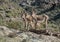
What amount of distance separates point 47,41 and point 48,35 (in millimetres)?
2116

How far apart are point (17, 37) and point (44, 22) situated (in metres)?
9.03

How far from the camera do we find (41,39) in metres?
15.9

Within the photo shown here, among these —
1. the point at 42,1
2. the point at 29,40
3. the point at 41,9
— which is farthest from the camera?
the point at 42,1

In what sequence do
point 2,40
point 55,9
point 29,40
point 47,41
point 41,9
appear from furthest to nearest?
1. point 41,9
2. point 55,9
3. point 47,41
4. point 29,40
5. point 2,40

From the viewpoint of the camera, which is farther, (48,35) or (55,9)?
(55,9)

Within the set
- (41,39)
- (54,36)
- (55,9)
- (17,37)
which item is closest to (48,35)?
(54,36)

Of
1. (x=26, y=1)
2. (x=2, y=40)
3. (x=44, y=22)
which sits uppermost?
(x=2, y=40)

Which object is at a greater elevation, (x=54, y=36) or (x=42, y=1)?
(x=54, y=36)

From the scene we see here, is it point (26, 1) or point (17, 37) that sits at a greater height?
point (17, 37)

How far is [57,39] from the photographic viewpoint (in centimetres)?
1689

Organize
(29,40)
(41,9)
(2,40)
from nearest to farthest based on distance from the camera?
(2,40)
(29,40)
(41,9)

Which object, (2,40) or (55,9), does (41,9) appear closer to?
(55,9)

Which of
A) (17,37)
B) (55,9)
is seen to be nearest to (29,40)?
(17,37)

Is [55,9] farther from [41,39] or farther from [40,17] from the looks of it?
[41,39]
